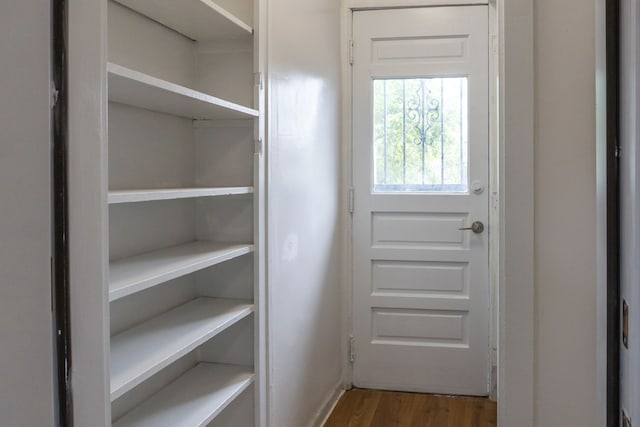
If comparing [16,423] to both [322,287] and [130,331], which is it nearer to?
[130,331]

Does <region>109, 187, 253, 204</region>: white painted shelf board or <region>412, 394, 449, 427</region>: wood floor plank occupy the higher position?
<region>109, 187, 253, 204</region>: white painted shelf board

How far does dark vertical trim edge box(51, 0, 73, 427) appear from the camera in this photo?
1.00 metres

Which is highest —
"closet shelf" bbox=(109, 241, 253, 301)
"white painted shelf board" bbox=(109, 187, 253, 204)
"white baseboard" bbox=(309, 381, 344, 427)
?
"white painted shelf board" bbox=(109, 187, 253, 204)

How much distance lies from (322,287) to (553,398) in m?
1.34

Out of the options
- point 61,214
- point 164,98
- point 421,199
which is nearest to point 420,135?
point 421,199

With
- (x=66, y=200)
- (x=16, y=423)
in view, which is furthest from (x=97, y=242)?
(x=16, y=423)

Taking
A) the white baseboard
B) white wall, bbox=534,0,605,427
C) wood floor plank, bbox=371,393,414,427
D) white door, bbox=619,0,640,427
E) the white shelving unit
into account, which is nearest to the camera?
white door, bbox=619,0,640,427

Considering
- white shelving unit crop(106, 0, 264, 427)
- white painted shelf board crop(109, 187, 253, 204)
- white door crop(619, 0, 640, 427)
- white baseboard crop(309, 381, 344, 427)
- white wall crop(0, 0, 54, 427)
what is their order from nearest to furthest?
1. white door crop(619, 0, 640, 427)
2. white wall crop(0, 0, 54, 427)
3. white painted shelf board crop(109, 187, 253, 204)
4. white shelving unit crop(106, 0, 264, 427)
5. white baseboard crop(309, 381, 344, 427)

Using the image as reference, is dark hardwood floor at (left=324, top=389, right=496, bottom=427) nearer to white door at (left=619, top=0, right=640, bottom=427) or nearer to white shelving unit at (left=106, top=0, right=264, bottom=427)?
white shelving unit at (left=106, top=0, right=264, bottom=427)

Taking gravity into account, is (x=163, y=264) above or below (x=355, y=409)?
above

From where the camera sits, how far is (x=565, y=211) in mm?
1772

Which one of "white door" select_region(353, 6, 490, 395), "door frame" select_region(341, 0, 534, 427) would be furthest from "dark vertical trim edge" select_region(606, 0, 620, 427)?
"white door" select_region(353, 6, 490, 395)

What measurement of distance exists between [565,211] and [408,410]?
1.67 meters

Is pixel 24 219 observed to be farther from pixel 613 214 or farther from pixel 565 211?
pixel 565 211
